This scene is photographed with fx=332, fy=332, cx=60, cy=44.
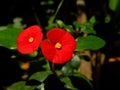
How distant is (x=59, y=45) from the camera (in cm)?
119

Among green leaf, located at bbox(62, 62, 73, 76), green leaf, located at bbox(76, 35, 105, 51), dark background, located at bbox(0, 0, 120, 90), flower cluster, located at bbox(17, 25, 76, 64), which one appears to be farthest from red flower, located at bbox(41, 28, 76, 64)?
dark background, located at bbox(0, 0, 120, 90)

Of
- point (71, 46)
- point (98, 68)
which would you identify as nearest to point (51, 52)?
point (71, 46)

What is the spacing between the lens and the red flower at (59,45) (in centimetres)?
115

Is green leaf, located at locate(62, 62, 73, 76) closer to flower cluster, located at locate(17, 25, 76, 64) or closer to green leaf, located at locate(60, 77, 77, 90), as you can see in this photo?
green leaf, located at locate(60, 77, 77, 90)

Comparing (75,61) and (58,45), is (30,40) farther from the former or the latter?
(75,61)

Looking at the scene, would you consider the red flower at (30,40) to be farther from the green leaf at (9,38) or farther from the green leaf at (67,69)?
the green leaf at (67,69)

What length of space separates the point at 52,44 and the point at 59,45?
0.03m

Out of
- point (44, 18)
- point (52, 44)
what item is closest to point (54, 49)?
point (52, 44)

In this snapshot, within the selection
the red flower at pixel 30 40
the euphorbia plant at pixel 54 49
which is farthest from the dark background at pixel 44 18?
the red flower at pixel 30 40

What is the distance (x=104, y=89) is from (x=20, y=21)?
72 cm

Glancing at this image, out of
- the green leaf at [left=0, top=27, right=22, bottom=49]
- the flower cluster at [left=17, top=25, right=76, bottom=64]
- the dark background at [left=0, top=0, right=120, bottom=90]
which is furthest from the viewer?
the dark background at [left=0, top=0, right=120, bottom=90]

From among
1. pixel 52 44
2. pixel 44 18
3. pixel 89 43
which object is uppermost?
pixel 52 44

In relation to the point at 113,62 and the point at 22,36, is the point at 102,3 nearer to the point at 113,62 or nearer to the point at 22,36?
the point at 113,62

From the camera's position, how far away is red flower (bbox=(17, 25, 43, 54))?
1.15 m
